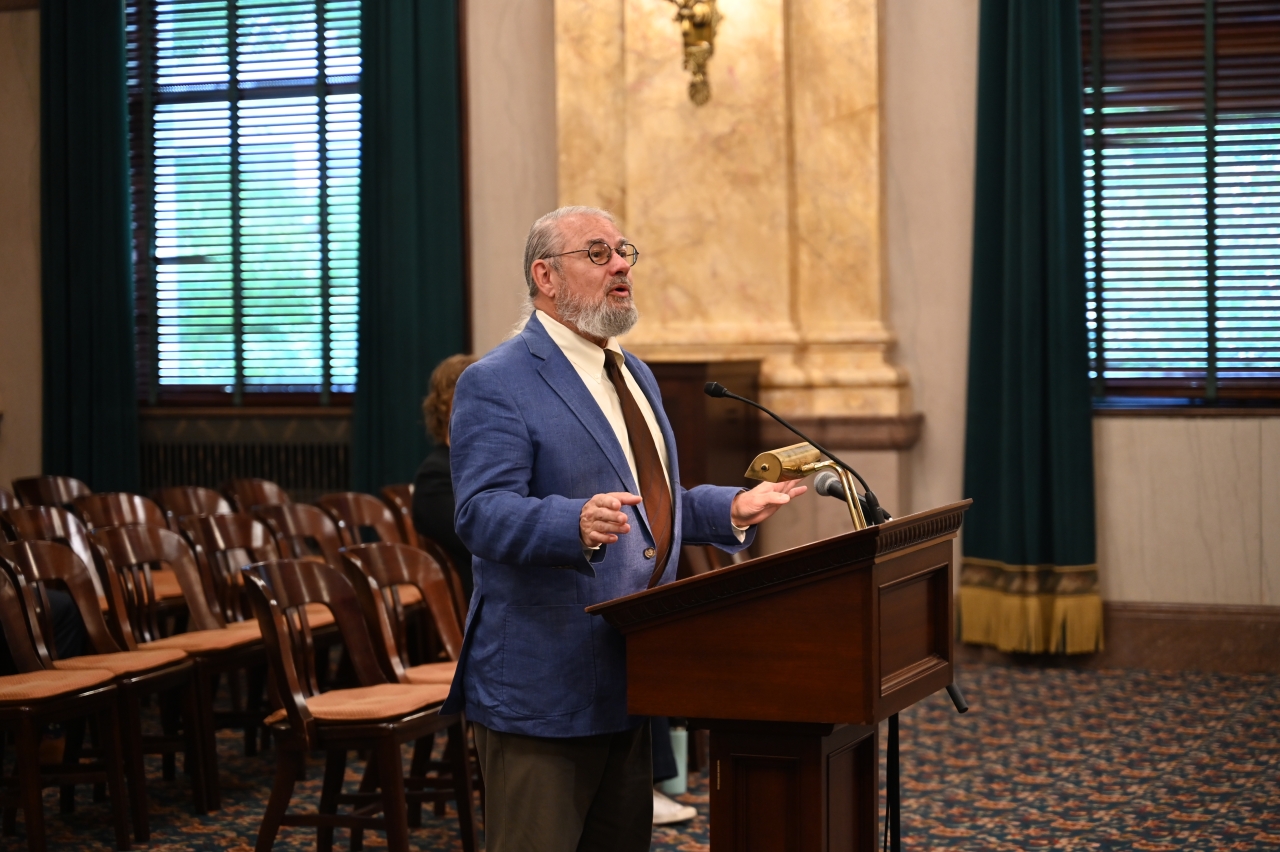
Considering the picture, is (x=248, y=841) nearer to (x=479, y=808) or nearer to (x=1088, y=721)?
(x=479, y=808)

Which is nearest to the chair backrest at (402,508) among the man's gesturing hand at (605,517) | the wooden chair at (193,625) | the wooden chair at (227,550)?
the wooden chair at (227,550)

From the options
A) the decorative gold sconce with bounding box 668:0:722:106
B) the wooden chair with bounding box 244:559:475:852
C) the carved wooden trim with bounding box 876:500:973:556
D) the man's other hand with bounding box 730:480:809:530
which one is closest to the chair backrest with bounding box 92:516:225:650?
the wooden chair with bounding box 244:559:475:852

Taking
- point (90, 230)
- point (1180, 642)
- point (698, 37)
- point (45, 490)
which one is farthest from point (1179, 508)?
point (90, 230)

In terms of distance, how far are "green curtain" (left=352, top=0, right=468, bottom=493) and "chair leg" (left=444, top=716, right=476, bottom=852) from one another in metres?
4.19

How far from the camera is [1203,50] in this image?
22.7ft

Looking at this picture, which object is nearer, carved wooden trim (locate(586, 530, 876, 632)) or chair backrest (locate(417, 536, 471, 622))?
carved wooden trim (locate(586, 530, 876, 632))

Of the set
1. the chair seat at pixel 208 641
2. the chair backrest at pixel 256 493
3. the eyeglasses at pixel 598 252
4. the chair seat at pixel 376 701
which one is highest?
the eyeglasses at pixel 598 252

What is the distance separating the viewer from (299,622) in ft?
13.9

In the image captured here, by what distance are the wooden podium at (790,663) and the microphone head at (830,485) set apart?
5.7 inches

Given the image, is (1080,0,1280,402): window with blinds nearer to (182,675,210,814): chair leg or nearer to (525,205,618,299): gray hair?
(182,675,210,814): chair leg

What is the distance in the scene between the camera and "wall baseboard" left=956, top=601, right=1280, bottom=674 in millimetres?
6805

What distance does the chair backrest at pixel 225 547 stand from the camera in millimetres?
5371

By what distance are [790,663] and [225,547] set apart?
356cm

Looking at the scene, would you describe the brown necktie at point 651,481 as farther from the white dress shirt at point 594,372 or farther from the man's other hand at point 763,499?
the man's other hand at point 763,499
